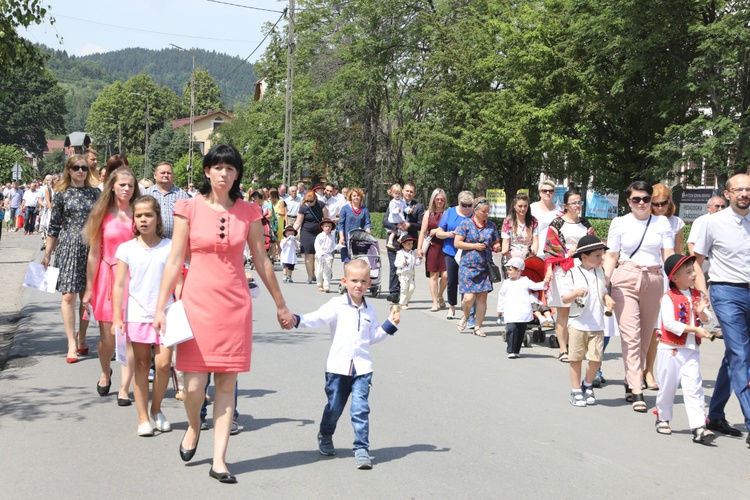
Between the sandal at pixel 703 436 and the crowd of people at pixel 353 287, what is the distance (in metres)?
0.03

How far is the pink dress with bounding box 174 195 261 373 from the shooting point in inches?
210

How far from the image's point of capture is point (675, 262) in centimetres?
725

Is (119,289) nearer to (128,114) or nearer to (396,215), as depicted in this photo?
(396,215)

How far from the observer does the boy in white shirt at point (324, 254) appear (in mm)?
17109

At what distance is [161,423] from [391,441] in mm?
1651

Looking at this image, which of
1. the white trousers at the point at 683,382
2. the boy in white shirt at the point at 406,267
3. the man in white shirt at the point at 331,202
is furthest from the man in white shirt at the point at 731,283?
the man in white shirt at the point at 331,202

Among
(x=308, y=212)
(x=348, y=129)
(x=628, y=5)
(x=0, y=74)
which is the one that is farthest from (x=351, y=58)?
(x=0, y=74)

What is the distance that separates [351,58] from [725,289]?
38002 millimetres

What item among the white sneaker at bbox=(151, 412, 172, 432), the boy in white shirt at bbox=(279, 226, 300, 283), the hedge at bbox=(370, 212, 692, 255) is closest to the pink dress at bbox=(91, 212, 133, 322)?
the white sneaker at bbox=(151, 412, 172, 432)

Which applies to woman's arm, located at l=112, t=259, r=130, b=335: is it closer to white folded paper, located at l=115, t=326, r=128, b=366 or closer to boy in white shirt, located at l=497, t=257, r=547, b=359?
white folded paper, located at l=115, t=326, r=128, b=366

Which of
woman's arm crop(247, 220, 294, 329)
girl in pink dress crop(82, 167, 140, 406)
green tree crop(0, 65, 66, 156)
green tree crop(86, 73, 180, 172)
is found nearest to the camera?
woman's arm crop(247, 220, 294, 329)

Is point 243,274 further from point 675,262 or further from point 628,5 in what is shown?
point 628,5

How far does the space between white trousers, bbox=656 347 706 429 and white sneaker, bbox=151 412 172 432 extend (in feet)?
12.1

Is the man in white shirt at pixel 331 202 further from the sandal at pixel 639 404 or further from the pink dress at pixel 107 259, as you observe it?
the sandal at pixel 639 404
